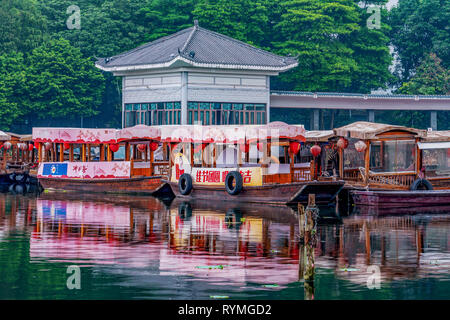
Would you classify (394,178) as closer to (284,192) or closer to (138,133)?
(284,192)

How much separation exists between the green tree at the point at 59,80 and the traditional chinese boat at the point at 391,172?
26.9 m

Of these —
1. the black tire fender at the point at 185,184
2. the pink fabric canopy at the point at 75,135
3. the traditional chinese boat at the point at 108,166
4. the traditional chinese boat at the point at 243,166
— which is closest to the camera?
the traditional chinese boat at the point at 243,166

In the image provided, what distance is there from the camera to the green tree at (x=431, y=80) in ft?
189

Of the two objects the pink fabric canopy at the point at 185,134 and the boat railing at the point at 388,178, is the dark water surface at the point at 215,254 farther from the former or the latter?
the pink fabric canopy at the point at 185,134

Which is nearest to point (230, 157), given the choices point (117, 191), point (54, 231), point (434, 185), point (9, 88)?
point (117, 191)

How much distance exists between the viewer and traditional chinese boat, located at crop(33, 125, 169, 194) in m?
31.7

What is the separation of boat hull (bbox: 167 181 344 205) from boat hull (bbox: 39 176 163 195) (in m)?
3.82

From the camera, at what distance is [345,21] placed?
58125mm

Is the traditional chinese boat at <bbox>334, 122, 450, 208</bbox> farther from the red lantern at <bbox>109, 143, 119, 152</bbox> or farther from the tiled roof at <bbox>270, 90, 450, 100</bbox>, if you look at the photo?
the tiled roof at <bbox>270, 90, 450, 100</bbox>

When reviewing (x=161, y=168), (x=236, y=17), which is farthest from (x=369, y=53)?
(x=161, y=168)

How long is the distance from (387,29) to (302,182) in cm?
3734

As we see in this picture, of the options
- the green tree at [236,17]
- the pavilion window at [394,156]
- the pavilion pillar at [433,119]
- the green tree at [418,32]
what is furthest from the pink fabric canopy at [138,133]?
the green tree at [418,32]

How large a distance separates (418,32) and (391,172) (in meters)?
36.1

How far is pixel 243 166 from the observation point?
28.5 meters
